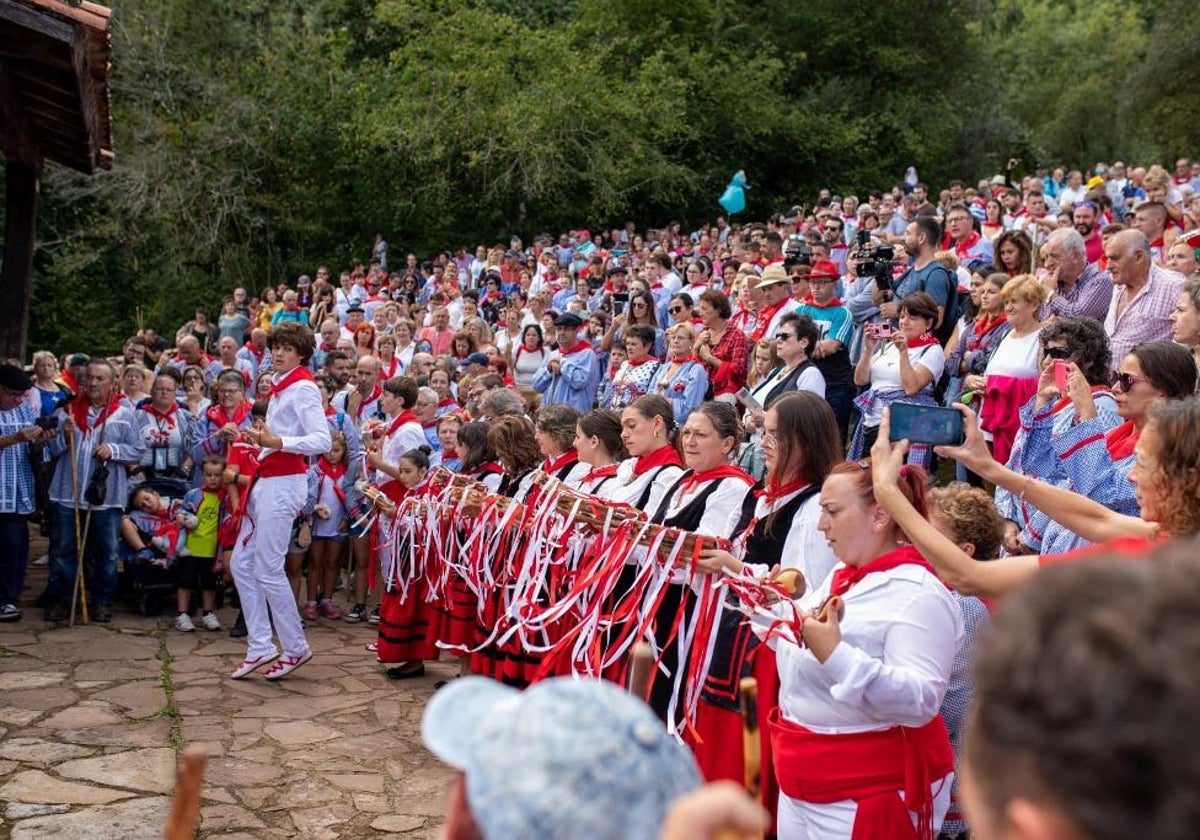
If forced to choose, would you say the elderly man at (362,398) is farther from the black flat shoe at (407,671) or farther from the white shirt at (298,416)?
the black flat shoe at (407,671)

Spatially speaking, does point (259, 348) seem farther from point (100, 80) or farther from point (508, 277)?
point (100, 80)

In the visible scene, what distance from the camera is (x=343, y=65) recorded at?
33.5 metres

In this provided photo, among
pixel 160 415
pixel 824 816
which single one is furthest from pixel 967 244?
pixel 824 816

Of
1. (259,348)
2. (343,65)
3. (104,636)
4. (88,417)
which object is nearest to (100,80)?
(88,417)

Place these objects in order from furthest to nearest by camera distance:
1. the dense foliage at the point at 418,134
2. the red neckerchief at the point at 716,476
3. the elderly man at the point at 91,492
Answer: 1. the dense foliage at the point at 418,134
2. the elderly man at the point at 91,492
3. the red neckerchief at the point at 716,476

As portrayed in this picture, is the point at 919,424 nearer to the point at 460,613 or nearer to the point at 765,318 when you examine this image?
the point at 460,613

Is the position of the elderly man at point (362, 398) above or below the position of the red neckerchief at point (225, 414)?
above

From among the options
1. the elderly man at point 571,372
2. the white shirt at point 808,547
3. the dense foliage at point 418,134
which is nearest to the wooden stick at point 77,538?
the elderly man at point 571,372

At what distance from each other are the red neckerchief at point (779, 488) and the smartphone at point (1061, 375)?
59.3 inches

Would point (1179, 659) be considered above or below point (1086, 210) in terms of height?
below

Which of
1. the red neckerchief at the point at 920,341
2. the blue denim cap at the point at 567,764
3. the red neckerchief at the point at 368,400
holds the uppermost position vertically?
the red neckerchief at the point at 920,341

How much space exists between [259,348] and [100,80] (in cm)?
826

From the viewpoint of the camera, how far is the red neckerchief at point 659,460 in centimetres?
627

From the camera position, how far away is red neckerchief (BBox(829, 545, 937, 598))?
3.52 m
